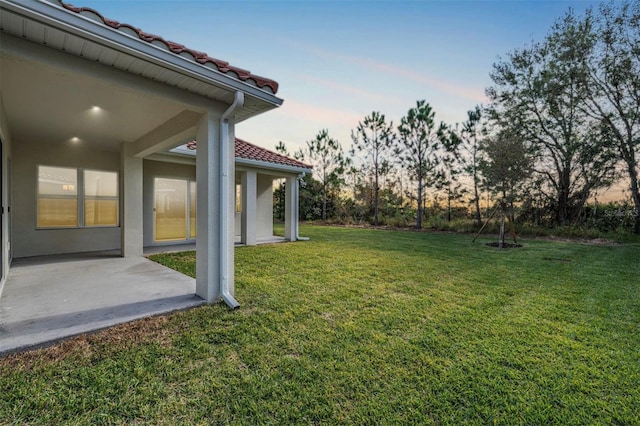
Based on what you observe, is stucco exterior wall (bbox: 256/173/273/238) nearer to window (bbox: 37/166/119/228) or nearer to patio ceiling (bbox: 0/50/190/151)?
window (bbox: 37/166/119/228)

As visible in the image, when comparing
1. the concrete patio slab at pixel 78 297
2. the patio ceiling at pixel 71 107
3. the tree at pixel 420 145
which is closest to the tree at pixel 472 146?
the tree at pixel 420 145

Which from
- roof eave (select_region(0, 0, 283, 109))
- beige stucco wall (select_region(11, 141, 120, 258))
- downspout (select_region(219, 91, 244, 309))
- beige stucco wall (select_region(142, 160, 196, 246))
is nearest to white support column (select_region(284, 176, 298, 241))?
beige stucco wall (select_region(142, 160, 196, 246))

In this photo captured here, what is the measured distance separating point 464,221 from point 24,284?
17984mm

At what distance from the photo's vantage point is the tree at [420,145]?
1688 cm

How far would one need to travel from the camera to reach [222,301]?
13.8 feet

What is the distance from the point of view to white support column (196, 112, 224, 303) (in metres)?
4.14

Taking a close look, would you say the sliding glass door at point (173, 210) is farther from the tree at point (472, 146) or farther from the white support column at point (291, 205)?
the tree at point (472, 146)

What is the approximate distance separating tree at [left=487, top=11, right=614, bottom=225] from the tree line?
4 cm

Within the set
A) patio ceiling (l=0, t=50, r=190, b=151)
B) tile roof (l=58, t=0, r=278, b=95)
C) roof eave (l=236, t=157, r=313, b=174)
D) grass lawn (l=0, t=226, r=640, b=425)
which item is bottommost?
grass lawn (l=0, t=226, r=640, b=425)

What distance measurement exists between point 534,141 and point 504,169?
667 cm

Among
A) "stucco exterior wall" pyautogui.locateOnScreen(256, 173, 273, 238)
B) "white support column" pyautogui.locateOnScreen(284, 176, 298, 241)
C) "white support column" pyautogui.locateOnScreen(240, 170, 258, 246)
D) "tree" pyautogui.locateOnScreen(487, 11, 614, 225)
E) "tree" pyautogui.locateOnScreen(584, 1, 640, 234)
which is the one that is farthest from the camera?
"tree" pyautogui.locateOnScreen(487, 11, 614, 225)

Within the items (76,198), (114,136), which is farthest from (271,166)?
(76,198)

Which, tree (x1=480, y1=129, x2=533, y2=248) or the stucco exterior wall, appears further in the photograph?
the stucco exterior wall

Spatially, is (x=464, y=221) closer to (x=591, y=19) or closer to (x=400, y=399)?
(x=591, y=19)
